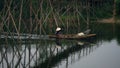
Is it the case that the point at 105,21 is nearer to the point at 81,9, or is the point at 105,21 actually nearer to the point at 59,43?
the point at 81,9

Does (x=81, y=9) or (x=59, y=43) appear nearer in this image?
(x=59, y=43)

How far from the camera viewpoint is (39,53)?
109 ft

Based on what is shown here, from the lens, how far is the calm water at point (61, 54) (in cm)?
2886

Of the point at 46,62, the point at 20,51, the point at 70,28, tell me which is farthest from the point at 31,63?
the point at 70,28

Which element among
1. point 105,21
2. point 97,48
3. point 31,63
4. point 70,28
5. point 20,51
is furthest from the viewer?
point 105,21

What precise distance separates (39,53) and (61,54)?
2.06 meters

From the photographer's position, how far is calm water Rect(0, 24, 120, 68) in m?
28.9

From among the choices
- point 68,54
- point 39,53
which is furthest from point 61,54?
point 39,53

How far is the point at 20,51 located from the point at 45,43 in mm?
5665

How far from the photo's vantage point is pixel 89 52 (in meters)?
34.6

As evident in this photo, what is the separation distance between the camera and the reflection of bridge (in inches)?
1133

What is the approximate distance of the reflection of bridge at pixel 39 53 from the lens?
94.4ft

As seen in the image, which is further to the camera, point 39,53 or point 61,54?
point 39,53

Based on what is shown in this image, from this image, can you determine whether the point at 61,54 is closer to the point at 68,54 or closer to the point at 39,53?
the point at 68,54
